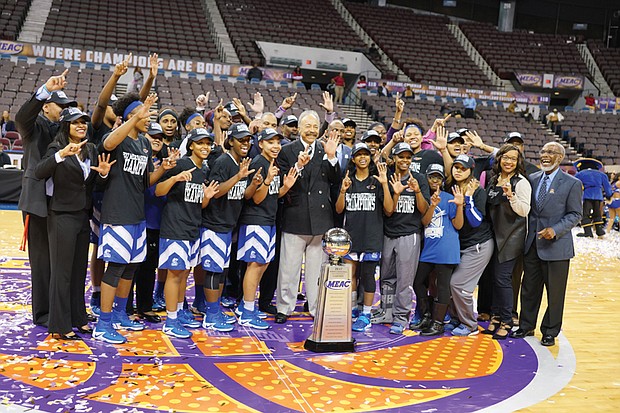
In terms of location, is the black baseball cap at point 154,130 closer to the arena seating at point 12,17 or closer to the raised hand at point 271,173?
the raised hand at point 271,173

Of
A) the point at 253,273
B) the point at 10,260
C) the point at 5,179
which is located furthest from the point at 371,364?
the point at 5,179

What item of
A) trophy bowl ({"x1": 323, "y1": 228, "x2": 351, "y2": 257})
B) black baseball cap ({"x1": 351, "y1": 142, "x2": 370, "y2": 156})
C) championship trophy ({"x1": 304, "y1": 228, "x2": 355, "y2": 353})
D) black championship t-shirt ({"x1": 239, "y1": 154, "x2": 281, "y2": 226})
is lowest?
championship trophy ({"x1": 304, "y1": 228, "x2": 355, "y2": 353})

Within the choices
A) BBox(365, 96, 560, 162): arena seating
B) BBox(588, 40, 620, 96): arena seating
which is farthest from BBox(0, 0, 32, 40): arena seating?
BBox(588, 40, 620, 96): arena seating

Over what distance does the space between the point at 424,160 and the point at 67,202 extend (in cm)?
289

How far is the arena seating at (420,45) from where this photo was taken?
23828mm

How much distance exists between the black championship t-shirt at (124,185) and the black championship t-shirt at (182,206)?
24cm

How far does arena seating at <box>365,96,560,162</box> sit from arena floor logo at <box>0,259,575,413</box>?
13.6m

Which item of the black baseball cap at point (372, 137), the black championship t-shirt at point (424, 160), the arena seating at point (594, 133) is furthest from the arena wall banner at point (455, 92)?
the black baseball cap at point (372, 137)

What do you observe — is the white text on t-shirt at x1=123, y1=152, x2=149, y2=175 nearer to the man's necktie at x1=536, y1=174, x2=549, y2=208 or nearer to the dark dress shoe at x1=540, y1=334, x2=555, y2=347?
the man's necktie at x1=536, y1=174, x2=549, y2=208

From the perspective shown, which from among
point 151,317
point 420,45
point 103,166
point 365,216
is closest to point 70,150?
point 103,166

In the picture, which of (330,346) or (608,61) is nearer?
(330,346)

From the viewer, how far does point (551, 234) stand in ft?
16.1

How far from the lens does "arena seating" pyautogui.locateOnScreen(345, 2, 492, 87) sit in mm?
23828

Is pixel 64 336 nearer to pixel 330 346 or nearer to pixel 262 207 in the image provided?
pixel 262 207
